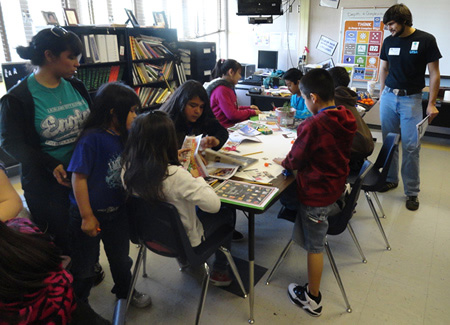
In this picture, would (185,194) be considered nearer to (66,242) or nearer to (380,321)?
(66,242)

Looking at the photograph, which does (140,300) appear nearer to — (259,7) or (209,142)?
(209,142)

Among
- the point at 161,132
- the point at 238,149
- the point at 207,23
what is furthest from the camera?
the point at 207,23

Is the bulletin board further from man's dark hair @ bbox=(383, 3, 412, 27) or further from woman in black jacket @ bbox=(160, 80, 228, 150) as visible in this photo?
woman in black jacket @ bbox=(160, 80, 228, 150)

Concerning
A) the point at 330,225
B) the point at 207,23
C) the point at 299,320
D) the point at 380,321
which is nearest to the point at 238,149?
the point at 330,225

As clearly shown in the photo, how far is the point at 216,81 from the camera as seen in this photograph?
117 inches

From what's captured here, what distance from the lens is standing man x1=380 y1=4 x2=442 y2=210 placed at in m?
2.83

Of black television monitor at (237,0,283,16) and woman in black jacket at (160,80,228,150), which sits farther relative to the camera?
black television monitor at (237,0,283,16)

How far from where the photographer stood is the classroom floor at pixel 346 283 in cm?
182

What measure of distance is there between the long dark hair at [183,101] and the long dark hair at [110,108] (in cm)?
57

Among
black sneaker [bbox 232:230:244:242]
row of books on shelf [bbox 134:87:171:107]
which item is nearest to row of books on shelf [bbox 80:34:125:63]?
row of books on shelf [bbox 134:87:171:107]

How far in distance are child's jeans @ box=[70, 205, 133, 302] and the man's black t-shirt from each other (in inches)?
103

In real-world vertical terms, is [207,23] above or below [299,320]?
above

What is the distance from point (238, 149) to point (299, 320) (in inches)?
42.0

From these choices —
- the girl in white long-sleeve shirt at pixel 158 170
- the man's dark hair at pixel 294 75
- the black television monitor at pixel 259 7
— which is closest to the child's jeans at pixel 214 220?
the girl in white long-sleeve shirt at pixel 158 170
